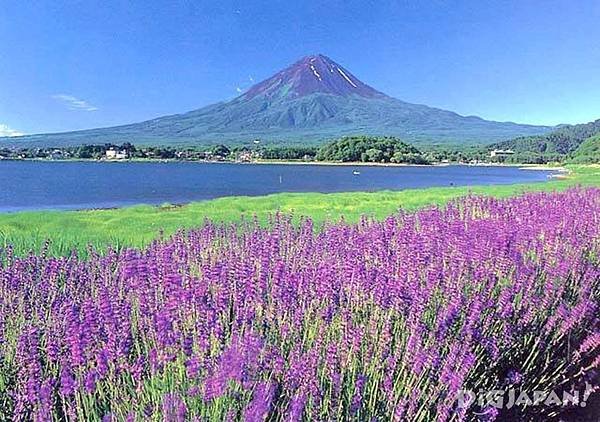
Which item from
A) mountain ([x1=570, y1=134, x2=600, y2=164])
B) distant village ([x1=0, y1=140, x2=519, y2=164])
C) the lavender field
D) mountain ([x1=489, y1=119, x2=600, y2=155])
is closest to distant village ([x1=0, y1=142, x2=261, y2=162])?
distant village ([x1=0, y1=140, x2=519, y2=164])

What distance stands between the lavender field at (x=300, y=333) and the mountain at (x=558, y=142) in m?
159

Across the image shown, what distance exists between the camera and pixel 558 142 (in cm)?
16088

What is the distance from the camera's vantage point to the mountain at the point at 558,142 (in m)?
157

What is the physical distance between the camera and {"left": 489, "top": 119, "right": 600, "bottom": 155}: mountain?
15662 centimetres

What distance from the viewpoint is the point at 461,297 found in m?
3.49

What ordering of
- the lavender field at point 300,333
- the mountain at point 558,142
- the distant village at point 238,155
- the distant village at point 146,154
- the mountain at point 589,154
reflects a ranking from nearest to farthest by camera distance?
1. the lavender field at point 300,333
2. the mountain at point 589,154
3. the distant village at point 238,155
4. the distant village at point 146,154
5. the mountain at point 558,142

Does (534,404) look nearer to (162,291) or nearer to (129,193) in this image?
(162,291)

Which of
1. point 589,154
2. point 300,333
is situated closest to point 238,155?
point 589,154

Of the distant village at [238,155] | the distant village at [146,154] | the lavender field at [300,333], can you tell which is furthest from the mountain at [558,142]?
the lavender field at [300,333]

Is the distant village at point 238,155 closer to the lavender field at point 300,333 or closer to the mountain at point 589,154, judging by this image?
the mountain at point 589,154

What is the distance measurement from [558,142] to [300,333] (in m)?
173

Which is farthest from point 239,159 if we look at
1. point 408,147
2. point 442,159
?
point 442,159

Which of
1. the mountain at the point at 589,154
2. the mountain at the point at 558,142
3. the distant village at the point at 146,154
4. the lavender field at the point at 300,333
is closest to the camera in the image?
the lavender field at the point at 300,333

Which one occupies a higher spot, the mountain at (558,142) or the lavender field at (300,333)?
the lavender field at (300,333)
